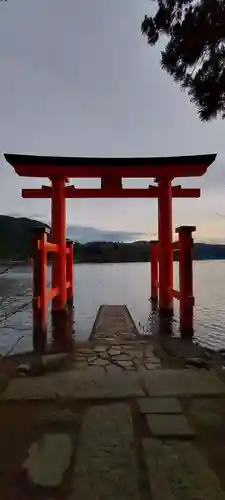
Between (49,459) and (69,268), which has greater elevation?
(69,268)

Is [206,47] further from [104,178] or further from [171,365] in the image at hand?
[104,178]

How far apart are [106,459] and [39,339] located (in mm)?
2848

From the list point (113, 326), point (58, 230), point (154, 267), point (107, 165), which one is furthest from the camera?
point (154, 267)

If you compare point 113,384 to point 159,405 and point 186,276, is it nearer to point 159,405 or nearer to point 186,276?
point 159,405

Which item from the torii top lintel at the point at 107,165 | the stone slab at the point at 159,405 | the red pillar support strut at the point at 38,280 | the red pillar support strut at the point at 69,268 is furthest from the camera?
the red pillar support strut at the point at 69,268

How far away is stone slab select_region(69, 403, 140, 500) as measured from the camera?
4.61ft

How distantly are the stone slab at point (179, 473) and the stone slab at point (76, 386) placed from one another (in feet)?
2.37

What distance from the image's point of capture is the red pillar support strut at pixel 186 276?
474cm

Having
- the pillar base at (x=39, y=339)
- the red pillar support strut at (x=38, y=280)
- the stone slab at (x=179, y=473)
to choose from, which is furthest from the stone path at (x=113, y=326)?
the stone slab at (x=179, y=473)

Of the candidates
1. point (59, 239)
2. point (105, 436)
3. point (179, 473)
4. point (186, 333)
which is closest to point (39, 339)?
point (186, 333)

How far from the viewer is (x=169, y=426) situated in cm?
194

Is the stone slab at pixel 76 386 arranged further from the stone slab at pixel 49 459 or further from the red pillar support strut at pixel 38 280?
the red pillar support strut at pixel 38 280

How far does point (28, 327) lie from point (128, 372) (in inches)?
111

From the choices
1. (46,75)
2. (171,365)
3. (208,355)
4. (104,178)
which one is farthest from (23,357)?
(46,75)
